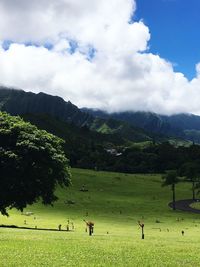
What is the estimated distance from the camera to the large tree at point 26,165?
210ft

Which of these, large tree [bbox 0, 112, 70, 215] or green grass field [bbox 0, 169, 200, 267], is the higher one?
large tree [bbox 0, 112, 70, 215]

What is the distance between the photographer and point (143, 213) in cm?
11688

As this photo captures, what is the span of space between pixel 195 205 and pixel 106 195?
99.0 ft

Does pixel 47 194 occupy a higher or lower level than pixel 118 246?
higher

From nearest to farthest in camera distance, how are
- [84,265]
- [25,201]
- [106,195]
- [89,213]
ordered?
[84,265] → [25,201] → [89,213] → [106,195]

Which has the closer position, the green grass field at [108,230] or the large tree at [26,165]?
the green grass field at [108,230]

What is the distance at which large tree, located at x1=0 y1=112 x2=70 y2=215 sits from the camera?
210 feet

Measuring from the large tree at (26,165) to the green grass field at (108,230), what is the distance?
6.20 meters

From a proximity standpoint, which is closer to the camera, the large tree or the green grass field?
the green grass field

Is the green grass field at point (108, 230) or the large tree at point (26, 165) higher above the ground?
the large tree at point (26, 165)

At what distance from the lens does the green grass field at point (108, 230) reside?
34812 millimetres

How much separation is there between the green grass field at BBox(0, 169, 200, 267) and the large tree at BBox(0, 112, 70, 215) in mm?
6198

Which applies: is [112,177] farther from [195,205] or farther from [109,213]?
[109,213]

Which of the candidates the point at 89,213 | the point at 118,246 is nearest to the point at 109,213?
the point at 89,213
